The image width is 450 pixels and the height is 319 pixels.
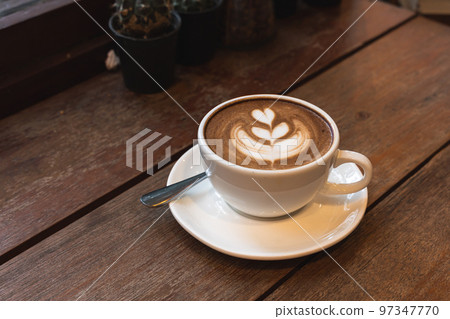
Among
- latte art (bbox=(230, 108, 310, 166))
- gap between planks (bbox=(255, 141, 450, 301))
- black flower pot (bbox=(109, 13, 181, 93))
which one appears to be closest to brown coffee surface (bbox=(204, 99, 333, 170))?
latte art (bbox=(230, 108, 310, 166))

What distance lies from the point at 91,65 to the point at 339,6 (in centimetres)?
57

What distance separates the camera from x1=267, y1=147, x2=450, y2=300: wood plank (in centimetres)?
52

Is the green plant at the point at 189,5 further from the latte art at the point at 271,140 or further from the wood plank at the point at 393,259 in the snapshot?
the wood plank at the point at 393,259

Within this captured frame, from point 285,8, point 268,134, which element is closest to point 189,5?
point 285,8

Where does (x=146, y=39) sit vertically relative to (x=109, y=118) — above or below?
above

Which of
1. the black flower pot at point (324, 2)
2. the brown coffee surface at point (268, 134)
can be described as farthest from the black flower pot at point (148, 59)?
the black flower pot at point (324, 2)

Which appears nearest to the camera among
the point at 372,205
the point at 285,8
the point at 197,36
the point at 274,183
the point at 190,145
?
the point at 274,183

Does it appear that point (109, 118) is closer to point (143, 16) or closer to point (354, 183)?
point (143, 16)

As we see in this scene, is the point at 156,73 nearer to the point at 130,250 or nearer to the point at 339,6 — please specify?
the point at 130,250

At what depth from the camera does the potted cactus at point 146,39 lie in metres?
0.81

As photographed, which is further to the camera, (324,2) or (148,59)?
(324,2)

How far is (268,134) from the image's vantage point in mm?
581

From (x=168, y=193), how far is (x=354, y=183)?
22 cm

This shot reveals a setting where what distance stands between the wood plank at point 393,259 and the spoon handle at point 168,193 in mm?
168
